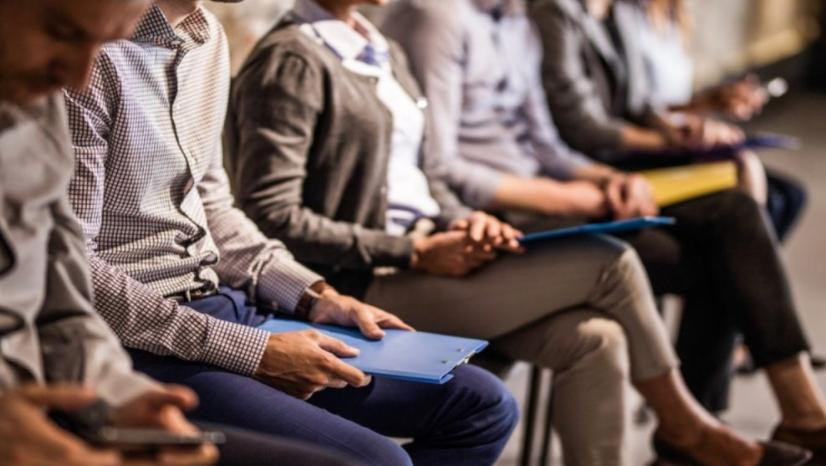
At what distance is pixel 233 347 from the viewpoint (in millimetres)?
1505

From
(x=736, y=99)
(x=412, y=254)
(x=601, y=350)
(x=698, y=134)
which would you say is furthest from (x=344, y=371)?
(x=736, y=99)

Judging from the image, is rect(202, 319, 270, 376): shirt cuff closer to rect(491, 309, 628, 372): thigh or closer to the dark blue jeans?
the dark blue jeans

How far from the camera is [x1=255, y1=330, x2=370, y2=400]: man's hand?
1.52m

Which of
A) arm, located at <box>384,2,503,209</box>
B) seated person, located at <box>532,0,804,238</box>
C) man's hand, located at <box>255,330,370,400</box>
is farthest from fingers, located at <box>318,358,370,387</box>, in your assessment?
seated person, located at <box>532,0,804,238</box>

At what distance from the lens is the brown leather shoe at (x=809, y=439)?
7.66ft

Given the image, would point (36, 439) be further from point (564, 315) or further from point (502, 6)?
point (502, 6)

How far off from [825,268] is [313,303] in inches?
128

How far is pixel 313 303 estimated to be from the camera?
177 centimetres

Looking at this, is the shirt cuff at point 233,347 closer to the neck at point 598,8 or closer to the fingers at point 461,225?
the fingers at point 461,225

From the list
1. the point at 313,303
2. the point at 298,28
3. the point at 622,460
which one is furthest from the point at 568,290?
the point at 298,28

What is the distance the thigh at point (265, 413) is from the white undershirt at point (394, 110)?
697mm

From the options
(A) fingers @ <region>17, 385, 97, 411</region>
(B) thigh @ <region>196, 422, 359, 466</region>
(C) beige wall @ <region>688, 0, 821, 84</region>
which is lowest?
(C) beige wall @ <region>688, 0, 821, 84</region>

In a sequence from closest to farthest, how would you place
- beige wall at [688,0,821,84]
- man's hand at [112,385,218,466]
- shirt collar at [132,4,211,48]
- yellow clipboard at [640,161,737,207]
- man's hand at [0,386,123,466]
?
man's hand at [0,386,123,466] → man's hand at [112,385,218,466] → shirt collar at [132,4,211,48] → yellow clipboard at [640,161,737,207] → beige wall at [688,0,821,84]

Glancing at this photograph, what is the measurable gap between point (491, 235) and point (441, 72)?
0.53m
